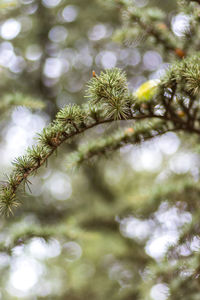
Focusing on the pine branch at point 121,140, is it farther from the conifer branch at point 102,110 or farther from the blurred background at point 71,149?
the blurred background at point 71,149

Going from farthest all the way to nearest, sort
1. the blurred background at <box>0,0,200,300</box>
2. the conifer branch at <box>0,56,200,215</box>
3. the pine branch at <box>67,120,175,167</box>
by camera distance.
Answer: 1. the blurred background at <box>0,0,200,300</box>
2. the pine branch at <box>67,120,175,167</box>
3. the conifer branch at <box>0,56,200,215</box>

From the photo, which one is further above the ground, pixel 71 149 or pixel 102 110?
pixel 71 149

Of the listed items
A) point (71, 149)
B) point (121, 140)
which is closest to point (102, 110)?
point (121, 140)

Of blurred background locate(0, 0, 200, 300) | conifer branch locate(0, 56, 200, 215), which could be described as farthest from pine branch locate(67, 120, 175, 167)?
blurred background locate(0, 0, 200, 300)

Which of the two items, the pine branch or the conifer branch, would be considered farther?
the pine branch

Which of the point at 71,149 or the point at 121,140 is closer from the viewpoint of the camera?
the point at 121,140

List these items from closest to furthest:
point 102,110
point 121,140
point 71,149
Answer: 1. point 102,110
2. point 121,140
3. point 71,149

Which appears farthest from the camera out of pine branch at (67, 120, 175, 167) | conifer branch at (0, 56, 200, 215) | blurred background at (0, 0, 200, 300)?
blurred background at (0, 0, 200, 300)

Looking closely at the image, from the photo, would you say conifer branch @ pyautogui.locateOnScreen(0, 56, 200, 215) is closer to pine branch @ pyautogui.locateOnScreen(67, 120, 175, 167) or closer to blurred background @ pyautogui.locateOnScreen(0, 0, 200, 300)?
pine branch @ pyautogui.locateOnScreen(67, 120, 175, 167)

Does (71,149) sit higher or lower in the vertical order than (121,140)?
higher

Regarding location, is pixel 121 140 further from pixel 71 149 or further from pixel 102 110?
pixel 71 149

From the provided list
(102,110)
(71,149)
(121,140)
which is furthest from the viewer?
(71,149)

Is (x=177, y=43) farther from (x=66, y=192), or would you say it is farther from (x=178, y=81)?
(x=66, y=192)

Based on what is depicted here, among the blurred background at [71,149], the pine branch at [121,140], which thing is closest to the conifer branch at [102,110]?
the pine branch at [121,140]
